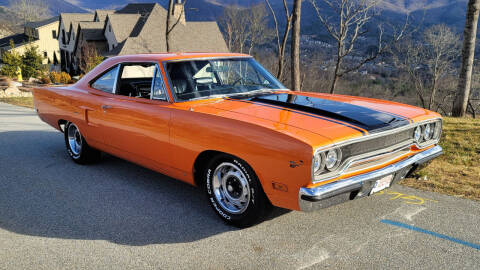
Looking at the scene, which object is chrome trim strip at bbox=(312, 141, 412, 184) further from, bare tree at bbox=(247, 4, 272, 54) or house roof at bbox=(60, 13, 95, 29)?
house roof at bbox=(60, 13, 95, 29)

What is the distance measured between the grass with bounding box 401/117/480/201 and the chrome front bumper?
1.41 m

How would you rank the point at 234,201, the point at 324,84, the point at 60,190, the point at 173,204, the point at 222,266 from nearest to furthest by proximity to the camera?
1. the point at 222,266
2. the point at 234,201
3. the point at 173,204
4. the point at 60,190
5. the point at 324,84

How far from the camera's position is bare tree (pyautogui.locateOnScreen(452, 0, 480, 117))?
1055cm

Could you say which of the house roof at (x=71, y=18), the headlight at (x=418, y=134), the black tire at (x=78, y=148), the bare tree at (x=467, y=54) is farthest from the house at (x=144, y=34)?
the headlight at (x=418, y=134)

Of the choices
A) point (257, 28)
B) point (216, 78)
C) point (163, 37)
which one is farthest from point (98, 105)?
point (257, 28)

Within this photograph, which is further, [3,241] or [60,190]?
[60,190]

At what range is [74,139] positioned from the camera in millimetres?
5793

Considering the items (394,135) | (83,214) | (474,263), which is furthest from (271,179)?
(83,214)

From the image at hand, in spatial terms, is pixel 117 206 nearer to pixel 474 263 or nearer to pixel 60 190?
pixel 60 190

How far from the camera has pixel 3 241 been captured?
340cm

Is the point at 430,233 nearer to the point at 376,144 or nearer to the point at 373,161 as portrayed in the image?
the point at 373,161

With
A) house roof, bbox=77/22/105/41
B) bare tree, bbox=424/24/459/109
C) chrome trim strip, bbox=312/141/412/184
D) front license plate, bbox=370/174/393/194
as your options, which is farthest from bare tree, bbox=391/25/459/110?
front license plate, bbox=370/174/393/194

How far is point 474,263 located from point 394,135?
1.21 m

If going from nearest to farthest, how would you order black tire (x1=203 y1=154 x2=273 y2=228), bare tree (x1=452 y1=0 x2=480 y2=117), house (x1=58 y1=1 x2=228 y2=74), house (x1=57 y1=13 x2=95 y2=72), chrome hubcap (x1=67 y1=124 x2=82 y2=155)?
black tire (x1=203 y1=154 x2=273 y2=228) → chrome hubcap (x1=67 y1=124 x2=82 y2=155) → bare tree (x1=452 y1=0 x2=480 y2=117) → house (x1=58 y1=1 x2=228 y2=74) → house (x1=57 y1=13 x2=95 y2=72)
